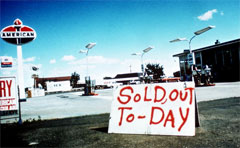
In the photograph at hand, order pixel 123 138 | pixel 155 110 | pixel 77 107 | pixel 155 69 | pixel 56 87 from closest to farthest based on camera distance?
pixel 123 138 < pixel 155 110 < pixel 77 107 < pixel 56 87 < pixel 155 69

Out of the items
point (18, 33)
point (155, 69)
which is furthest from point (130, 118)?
point (155, 69)

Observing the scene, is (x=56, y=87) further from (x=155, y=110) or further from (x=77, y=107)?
(x=155, y=110)

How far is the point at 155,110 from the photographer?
401 centimetres

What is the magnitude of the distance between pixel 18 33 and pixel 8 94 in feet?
17.0

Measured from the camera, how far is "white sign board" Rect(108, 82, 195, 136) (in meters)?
3.80

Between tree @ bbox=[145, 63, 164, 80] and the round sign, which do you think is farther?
tree @ bbox=[145, 63, 164, 80]

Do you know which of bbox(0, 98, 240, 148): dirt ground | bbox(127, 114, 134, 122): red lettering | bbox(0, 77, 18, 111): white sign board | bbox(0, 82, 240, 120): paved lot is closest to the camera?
bbox(0, 98, 240, 148): dirt ground

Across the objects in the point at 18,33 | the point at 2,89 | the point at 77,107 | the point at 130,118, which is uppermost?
the point at 18,33

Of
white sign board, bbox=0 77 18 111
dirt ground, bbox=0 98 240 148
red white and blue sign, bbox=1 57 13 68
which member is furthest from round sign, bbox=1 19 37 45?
dirt ground, bbox=0 98 240 148

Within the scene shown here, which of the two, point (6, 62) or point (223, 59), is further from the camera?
point (223, 59)

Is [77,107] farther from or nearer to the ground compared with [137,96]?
nearer to the ground

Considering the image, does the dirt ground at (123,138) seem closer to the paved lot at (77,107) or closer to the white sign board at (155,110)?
the white sign board at (155,110)

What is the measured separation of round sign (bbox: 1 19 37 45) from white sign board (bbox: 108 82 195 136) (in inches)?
278

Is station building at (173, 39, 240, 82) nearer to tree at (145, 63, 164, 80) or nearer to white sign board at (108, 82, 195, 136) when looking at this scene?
white sign board at (108, 82, 195, 136)
